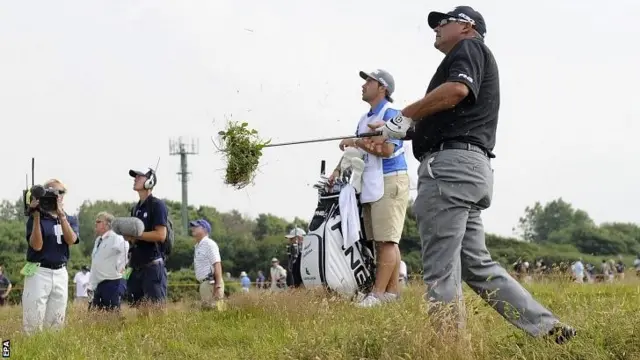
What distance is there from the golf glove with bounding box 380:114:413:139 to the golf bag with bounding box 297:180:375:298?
287cm

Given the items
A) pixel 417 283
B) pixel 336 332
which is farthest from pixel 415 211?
pixel 417 283

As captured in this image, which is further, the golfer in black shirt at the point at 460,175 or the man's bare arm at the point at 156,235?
the man's bare arm at the point at 156,235

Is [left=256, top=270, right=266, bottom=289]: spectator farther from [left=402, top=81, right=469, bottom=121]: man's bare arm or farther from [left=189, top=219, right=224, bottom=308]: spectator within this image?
[left=402, top=81, right=469, bottom=121]: man's bare arm

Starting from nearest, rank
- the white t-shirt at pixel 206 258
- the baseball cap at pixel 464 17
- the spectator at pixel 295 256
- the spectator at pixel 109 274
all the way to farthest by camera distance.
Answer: the baseball cap at pixel 464 17 < the spectator at pixel 295 256 < the spectator at pixel 109 274 < the white t-shirt at pixel 206 258

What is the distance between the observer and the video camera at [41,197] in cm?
912

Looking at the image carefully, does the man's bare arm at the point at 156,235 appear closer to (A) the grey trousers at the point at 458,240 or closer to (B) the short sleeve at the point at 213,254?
(B) the short sleeve at the point at 213,254

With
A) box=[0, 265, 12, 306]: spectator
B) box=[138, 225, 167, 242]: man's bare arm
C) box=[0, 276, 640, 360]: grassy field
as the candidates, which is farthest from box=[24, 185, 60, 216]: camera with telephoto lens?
box=[0, 265, 12, 306]: spectator

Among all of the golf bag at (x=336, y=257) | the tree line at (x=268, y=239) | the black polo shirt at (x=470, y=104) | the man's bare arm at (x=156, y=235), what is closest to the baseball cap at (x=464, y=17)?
the black polo shirt at (x=470, y=104)

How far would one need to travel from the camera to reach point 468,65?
17.3ft

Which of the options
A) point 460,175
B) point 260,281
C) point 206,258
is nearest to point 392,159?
point 460,175

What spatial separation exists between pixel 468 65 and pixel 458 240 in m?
1.05

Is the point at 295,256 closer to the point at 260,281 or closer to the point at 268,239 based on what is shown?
the point at 260,281

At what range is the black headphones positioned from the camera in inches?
395

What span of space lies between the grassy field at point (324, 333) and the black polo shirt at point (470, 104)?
1.02 meters
